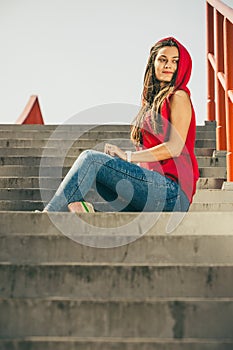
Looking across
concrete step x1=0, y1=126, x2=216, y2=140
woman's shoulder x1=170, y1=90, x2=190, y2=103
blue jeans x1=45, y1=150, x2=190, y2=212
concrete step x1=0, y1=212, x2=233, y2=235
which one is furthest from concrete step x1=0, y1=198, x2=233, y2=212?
concrete step x1=0, y1=126, x2=216, y2=140

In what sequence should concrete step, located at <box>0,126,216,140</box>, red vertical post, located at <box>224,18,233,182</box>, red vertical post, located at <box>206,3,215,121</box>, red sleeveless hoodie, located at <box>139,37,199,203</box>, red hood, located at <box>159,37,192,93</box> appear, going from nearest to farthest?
red sleeveless hoodie, located at <box>139,37,199,203</box> → red hood, located at <box>159,37,192,93</box> → red vertical post, located at <box>224,18,233,182</box> → concrete step, located at <box>0,126,216,140</box> → red vertical post, located at <box>206,3,215,121</box>

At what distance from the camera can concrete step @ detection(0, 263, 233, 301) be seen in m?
2.40

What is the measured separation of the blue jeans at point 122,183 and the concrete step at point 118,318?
2.76ft

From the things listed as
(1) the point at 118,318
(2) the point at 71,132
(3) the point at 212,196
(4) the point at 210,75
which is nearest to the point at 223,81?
(3) the point at 212,196

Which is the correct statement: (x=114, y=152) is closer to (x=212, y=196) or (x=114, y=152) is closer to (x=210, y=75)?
(x=212, y=196)

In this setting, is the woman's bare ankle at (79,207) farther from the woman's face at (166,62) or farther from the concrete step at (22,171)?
the concrete step at (22,171)

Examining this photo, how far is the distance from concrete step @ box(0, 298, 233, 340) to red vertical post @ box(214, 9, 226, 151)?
2.80 metres

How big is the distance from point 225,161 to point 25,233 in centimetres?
229

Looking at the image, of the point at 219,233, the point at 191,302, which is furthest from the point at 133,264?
the point at 219,233

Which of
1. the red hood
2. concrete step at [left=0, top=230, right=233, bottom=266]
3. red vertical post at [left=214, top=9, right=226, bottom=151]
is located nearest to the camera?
concrete step at [left=0, top=230, right=233, bottom=266]

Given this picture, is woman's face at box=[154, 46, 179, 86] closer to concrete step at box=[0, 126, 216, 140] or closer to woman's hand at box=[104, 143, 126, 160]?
woman's hand at box=[104, 143, 126, 160]

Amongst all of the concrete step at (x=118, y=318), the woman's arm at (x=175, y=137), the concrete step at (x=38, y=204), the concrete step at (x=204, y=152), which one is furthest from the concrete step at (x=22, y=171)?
the concrete step at (x=118, y=318)

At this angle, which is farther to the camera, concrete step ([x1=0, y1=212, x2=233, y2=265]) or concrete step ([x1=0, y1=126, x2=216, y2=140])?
concrete step ([x1=0, y1=126, x2=216, y2=140])

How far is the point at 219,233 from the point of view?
2.89m
